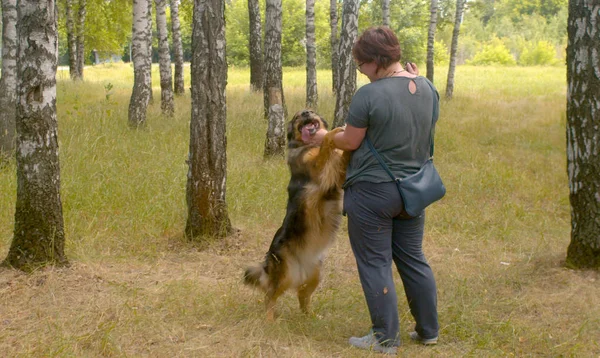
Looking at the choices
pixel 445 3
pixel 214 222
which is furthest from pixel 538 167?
pixel 445 3

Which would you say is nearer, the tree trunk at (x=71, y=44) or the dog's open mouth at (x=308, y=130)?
the dog's open mouth at (x=308, y=130)

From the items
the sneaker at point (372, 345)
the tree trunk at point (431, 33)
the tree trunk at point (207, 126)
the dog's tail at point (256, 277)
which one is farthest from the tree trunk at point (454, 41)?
the sneaker at point (372, 345)

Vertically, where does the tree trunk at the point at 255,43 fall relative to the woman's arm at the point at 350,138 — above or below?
above

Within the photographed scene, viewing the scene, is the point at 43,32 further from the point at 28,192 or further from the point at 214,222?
the point at 214,222

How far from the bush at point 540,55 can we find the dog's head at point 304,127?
150 feet

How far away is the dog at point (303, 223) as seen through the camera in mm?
4266

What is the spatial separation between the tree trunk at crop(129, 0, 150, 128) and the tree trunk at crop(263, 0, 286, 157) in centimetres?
296

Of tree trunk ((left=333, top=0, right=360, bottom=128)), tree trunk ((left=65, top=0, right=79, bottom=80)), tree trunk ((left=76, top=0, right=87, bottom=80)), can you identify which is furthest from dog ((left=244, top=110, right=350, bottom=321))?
tree trunk ((left=65, top=0, right=79, bottom=80))

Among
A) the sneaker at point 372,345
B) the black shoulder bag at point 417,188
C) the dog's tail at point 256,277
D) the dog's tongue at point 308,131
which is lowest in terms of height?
the sneaker at point 372,345

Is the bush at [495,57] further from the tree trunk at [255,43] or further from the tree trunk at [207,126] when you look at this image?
the tree trunk at [207,126]

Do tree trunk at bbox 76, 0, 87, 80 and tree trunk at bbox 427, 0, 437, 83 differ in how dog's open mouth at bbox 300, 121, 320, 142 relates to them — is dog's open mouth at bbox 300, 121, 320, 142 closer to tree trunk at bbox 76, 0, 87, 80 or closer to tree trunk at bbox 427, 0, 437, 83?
tree trunk at bbox 427, 0, 437, 83

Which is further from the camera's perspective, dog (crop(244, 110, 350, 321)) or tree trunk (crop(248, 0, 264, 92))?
tree trunk (crop(248, 0, 264, 92))

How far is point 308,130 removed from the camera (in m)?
4.35

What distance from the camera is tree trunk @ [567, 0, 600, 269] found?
514cm
